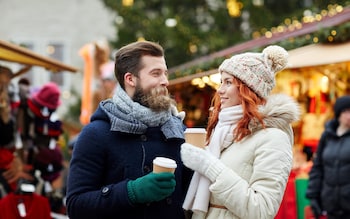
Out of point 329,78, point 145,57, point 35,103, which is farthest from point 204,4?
point 145,57

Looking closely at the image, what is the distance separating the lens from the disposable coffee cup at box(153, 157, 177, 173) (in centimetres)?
401

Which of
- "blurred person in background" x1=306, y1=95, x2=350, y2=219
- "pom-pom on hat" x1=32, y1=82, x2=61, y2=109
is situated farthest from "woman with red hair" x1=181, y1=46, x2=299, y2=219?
"pom-pom on hat" x1=32, y1=82, x2=61, y2=109

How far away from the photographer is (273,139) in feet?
13.7

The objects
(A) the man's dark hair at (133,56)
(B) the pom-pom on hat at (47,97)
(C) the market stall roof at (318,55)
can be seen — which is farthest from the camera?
(B) the pom-pom on hat at (47,97)

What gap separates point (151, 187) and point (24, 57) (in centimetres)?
467

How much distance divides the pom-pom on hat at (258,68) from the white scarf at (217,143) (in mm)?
160

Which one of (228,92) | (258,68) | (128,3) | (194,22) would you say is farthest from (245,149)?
(194,22)

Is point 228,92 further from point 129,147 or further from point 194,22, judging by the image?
point 194,22

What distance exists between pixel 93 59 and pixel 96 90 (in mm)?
797

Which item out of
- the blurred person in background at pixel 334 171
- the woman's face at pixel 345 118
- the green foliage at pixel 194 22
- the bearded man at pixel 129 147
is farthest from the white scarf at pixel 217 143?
the green foliage at pixel 194 22

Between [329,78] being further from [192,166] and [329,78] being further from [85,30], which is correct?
[85,30]

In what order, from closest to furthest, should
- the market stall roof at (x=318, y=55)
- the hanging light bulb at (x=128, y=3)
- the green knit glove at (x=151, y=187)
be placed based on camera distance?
1. the green knit glove at (x=151, y=187)
2. the market stall roof at (x=318, y=55)
3. the hanging light bulb at (x=128, y=3)

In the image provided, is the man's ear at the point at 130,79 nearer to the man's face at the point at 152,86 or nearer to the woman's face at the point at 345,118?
the man's face at the point at 152,86

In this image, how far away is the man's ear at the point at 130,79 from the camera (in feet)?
14.2
